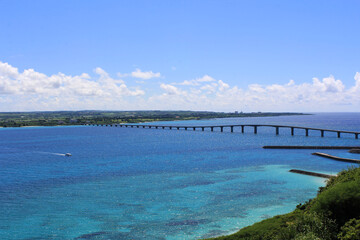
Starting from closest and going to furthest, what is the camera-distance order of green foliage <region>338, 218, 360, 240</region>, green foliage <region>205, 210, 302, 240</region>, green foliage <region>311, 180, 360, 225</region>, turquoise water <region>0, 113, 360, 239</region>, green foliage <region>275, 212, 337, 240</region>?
green foliage <region>338, 218, 360, 240</region> < green foliage <region>275, 212, 337, 240</region> < green foliage <region>205, 210, 302, 240</region> < green foliage <region>311, 180, 360, 225</region> < turquoise water <region>0, 113, 360, 239</region>

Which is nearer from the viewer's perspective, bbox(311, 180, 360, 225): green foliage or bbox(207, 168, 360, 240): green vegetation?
bbox(207, 168, 360, 240): green vegetation

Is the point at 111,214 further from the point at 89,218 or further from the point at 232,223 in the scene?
the point at 232,223

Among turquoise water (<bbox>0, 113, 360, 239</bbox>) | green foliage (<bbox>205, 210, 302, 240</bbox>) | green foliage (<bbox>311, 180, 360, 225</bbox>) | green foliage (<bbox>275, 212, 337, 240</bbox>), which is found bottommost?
turquoise water (<bbox>0, 113, 360, 239</bbox>)

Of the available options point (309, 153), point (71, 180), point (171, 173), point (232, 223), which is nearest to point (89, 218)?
point (232, 223)

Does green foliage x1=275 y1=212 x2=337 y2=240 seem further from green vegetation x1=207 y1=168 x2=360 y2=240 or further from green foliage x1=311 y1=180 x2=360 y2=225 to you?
green foliage x1=311 y1=180 x2=360 y2=225

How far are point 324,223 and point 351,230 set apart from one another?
2.65 m

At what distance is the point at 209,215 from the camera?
132 feet

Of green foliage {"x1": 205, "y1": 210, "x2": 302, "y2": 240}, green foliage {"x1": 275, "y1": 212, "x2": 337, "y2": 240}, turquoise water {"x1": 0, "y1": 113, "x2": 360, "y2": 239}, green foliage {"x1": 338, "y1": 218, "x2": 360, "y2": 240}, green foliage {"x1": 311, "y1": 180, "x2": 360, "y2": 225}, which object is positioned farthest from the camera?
turquoise water {"x1": 0, "y1": 113, "x2": 360, "y2": 239}

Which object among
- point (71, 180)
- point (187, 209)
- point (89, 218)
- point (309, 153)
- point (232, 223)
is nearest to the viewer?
point (232, 223)

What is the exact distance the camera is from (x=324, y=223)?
26828 mm

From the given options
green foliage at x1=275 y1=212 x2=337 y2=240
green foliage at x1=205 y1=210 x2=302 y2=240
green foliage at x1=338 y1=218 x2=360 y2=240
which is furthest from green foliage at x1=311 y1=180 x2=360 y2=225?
green foliage at x1=205 y1=210 x2=302 y2=240

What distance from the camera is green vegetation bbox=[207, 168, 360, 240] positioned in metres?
25.7

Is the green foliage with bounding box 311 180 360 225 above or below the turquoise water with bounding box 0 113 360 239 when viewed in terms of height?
above

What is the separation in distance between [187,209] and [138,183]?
18759mm
